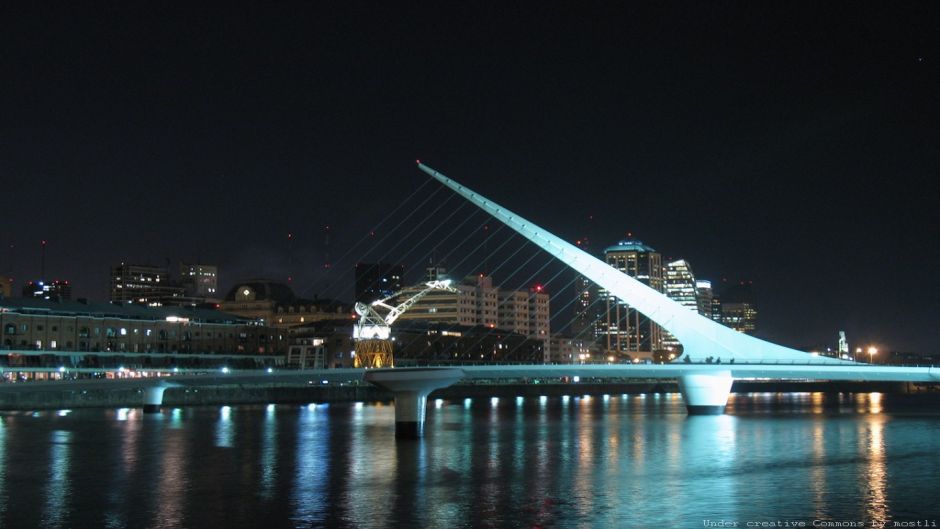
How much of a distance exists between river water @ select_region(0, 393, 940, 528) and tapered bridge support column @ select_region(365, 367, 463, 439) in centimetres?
127

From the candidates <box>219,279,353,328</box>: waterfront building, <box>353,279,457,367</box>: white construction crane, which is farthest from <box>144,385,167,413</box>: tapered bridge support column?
<box>219,279,353,328</box>: waterfront building

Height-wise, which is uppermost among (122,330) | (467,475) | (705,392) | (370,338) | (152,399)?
(122,330)

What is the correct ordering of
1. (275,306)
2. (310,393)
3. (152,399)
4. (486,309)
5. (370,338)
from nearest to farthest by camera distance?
(152,399)
(370,338)
(310,393)
(275,306)
(486,309)

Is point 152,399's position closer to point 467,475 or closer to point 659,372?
point 659,372

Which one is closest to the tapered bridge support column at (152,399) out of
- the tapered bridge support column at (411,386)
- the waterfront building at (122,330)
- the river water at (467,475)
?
the river water at (467,475)

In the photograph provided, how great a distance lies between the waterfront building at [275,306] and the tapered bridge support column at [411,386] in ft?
298

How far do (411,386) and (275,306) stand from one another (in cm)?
10224

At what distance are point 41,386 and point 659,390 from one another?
79082 mm

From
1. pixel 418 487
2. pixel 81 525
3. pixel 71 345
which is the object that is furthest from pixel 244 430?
pixel 71 345

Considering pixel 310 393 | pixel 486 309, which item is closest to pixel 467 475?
pixel 310 393

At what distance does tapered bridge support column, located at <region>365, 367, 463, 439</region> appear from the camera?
42.8 metres

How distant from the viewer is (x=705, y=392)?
59.8m

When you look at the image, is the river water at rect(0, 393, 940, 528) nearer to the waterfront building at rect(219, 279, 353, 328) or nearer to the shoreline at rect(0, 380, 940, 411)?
the shoreline at rect(0, 380, 940, 411)

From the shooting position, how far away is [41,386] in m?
60.7
